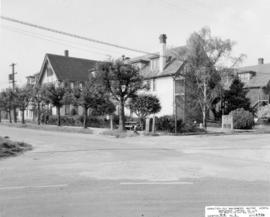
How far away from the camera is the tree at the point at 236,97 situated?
3544 centimetres

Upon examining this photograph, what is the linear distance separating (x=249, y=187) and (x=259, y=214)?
288cm

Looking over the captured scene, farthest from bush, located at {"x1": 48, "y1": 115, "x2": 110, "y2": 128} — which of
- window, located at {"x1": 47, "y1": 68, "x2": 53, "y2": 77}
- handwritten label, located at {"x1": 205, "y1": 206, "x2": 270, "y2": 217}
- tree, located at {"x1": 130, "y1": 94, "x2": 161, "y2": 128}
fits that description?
handwritten label, located at {"x1": 205, "y1": 206, "x2": 270, "y2": 217}

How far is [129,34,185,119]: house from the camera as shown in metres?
34.5

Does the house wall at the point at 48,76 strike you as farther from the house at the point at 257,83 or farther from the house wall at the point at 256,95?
the house wall at the point at 256,95

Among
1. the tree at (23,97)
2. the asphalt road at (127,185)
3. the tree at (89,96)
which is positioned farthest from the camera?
the tree at (23,97)

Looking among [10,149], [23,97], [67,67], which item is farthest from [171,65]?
[10,149]

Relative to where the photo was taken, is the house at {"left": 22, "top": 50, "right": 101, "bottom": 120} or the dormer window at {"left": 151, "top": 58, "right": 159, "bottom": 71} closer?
the dormer window at {"left": 151, "top": 58, "right": 159, "bottom": 71}

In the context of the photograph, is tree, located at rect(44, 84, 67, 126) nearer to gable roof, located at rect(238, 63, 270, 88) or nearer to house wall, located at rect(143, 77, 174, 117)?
house wall, located at rect(143, 77, 174, 117)

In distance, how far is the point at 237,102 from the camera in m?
35.5

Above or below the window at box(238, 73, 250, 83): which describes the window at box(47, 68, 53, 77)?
above

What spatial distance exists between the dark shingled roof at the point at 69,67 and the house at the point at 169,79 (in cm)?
1357

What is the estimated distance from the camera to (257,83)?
4388 centimetres

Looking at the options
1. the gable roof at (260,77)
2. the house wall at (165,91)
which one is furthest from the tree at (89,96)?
the gable roof at (260,77)

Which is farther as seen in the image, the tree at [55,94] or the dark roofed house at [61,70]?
the dark roofed house at [61,70]
